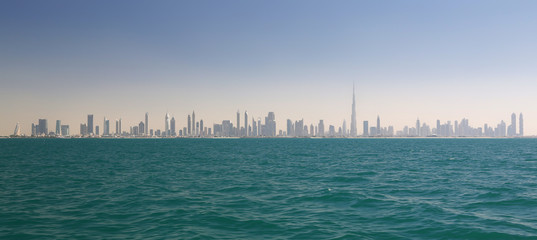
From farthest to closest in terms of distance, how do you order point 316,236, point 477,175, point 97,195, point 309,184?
point 477,175 < point 309,184 < point 97,195 < point 316,236

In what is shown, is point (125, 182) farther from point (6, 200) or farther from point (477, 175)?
point (477, 175)

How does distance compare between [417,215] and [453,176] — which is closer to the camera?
[417,215]

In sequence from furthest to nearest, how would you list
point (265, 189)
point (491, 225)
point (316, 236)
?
point (265, 189) → point (491, 225) → point (316, 236)

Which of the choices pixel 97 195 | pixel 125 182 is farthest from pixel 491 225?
pixel 125 182

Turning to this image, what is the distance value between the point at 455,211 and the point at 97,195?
24.7 metres

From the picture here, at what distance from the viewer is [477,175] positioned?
40.5 m

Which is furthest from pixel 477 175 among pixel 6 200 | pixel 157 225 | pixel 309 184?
pixel 6 200

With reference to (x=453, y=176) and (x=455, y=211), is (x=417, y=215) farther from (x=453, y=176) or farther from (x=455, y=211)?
(x=453, y=176)

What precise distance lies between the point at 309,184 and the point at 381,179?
8906 mm

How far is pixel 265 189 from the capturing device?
30906 mm

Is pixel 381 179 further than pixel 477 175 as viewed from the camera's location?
No

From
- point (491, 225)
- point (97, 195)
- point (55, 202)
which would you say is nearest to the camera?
point (491, 225)

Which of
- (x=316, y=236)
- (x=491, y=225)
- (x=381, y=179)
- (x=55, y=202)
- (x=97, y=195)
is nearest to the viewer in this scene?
(x=316, y=236)

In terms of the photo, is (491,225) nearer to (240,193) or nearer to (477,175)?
(240,193)
